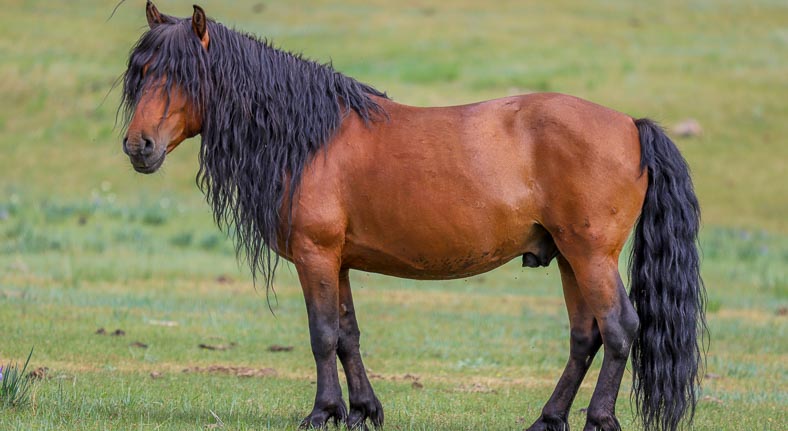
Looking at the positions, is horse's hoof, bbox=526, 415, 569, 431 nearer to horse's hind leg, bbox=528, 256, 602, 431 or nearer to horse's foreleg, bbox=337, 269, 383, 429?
horse's hind leg, bbox=528, 256, 602, 431

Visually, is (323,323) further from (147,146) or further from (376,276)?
(376,276)

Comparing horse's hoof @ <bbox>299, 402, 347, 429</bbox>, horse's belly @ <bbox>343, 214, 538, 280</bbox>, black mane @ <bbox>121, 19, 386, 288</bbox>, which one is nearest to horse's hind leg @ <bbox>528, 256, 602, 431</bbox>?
horse's belly @ <bbox>343, 214, 538, 280</bbox>

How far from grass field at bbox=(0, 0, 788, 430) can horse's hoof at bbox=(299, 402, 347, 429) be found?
156 mm

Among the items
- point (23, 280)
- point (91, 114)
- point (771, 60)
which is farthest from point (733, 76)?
point (23, 280)

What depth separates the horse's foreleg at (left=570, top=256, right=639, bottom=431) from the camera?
6.77 meters

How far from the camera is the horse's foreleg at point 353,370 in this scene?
7.23 meters

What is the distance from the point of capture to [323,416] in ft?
23.0

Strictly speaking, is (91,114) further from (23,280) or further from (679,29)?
(679,29)

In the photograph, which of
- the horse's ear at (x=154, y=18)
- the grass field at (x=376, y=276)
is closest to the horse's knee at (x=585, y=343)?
the grass field at (x=376, y=276)

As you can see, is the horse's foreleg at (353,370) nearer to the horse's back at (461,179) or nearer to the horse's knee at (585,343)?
the horse's back at (461,179)

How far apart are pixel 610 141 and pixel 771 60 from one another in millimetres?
29246

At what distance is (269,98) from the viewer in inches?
280

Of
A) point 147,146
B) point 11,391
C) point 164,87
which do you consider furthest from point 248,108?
point 11,391

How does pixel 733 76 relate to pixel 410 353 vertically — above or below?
above
